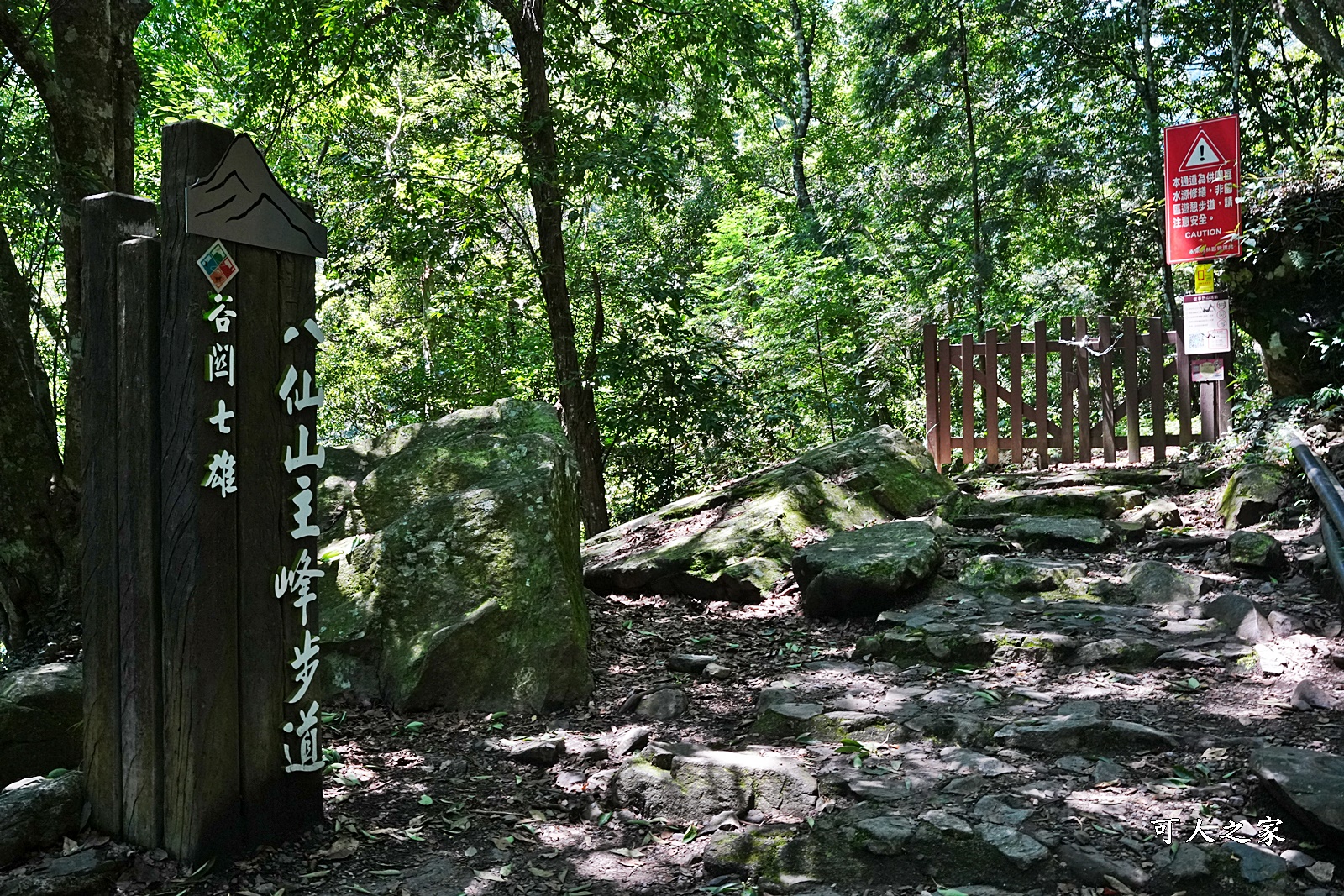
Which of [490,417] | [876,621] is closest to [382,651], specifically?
[490,417]

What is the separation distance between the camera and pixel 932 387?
30.8ft

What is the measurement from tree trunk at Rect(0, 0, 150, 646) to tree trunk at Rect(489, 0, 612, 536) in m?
3.12

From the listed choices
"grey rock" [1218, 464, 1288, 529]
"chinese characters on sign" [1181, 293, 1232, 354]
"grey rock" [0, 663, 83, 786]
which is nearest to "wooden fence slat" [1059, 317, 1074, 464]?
"chinese characters on sign" [1181, 293, 1232, 354]

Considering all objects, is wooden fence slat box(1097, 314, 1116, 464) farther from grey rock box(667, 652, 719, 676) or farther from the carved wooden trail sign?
the carved wooden trail sign

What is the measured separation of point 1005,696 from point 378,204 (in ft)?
21.4

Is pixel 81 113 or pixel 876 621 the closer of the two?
pixel 81 113

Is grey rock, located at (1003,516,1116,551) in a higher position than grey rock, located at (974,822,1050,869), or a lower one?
higher

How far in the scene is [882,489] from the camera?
7.95 meters

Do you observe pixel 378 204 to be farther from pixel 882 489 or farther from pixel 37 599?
pixel 882 489

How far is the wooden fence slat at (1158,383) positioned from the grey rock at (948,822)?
21.1ft

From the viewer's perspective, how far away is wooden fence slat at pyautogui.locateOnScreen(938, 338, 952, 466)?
934cm

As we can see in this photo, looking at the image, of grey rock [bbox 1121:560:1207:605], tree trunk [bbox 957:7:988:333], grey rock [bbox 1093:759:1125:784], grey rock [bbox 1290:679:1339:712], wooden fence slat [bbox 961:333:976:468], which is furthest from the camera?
tree trunk [bbox 957:7:988:333]

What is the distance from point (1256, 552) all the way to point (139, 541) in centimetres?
566

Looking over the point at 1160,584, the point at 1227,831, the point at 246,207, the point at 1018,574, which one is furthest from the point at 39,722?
the point at 1160,584
